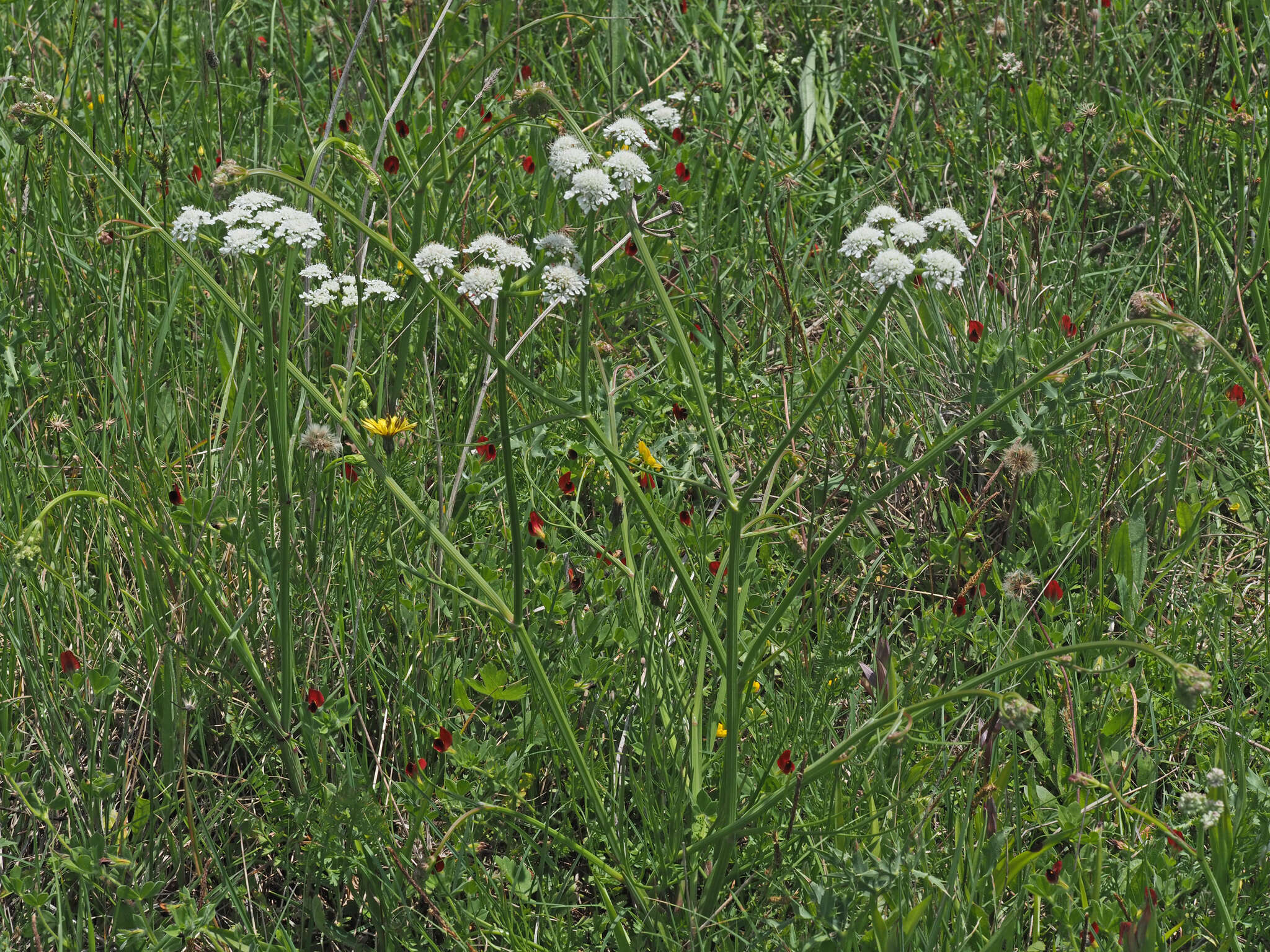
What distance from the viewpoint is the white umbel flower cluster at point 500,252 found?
138 cm

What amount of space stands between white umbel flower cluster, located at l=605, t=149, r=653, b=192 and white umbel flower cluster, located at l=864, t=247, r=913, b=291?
294mm

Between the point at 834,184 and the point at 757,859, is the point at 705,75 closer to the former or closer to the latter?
the point at 834,184

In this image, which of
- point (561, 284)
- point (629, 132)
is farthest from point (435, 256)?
point (629, 132)

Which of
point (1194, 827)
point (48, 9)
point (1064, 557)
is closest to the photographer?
point (1194, 827)

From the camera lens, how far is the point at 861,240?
1409 millimetres

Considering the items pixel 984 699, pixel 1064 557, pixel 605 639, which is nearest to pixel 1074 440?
pixel 1064 557

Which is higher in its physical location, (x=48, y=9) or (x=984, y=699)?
(x=48, y=9)

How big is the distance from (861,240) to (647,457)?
835 millimetres


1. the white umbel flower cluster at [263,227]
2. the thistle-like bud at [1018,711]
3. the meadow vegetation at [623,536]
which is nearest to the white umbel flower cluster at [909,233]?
the meadow vegetation at [623,536]

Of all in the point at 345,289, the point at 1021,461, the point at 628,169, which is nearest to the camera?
the point at 628,169

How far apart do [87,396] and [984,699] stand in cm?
187

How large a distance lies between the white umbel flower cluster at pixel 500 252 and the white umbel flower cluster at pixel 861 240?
0.38 meters

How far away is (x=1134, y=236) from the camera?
118 inches

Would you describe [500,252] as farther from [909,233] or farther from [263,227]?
[909,233]
